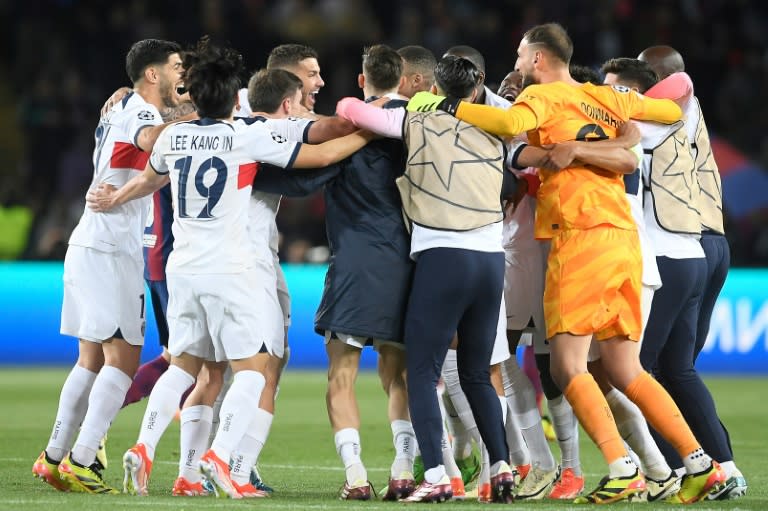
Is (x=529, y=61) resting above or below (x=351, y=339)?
above

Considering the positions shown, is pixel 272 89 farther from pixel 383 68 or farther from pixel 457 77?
pixel 457 77

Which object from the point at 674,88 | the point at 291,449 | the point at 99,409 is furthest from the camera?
the point at 291,449

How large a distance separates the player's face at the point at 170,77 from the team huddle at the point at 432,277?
14.0 inches

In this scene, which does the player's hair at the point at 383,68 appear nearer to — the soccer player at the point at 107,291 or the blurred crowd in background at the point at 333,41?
the soccer player at the point at 107,291

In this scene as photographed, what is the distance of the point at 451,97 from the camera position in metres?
6.91

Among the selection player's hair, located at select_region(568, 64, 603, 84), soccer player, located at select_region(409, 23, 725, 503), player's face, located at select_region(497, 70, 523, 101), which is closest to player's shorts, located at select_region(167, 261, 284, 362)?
soccer player, located at select_region(409, 23, 725, 503)

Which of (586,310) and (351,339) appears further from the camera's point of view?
(351,339)

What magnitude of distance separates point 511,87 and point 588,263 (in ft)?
5.64

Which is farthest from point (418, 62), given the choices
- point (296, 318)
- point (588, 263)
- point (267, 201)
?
point (296, 318)

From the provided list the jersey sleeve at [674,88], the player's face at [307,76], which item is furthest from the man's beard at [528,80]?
the player's face at [307,76]

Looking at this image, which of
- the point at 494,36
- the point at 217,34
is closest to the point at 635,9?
the point at 494,36

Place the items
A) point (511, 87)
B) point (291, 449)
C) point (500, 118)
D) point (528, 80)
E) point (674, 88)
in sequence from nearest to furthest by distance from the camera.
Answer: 1. point (500, 118)
2. point (528, 80)
3. point (674, 88)
4. point (511, 87)
5. point (291, 449)

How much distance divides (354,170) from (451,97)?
609mm

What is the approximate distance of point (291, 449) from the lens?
9617 millimetres
